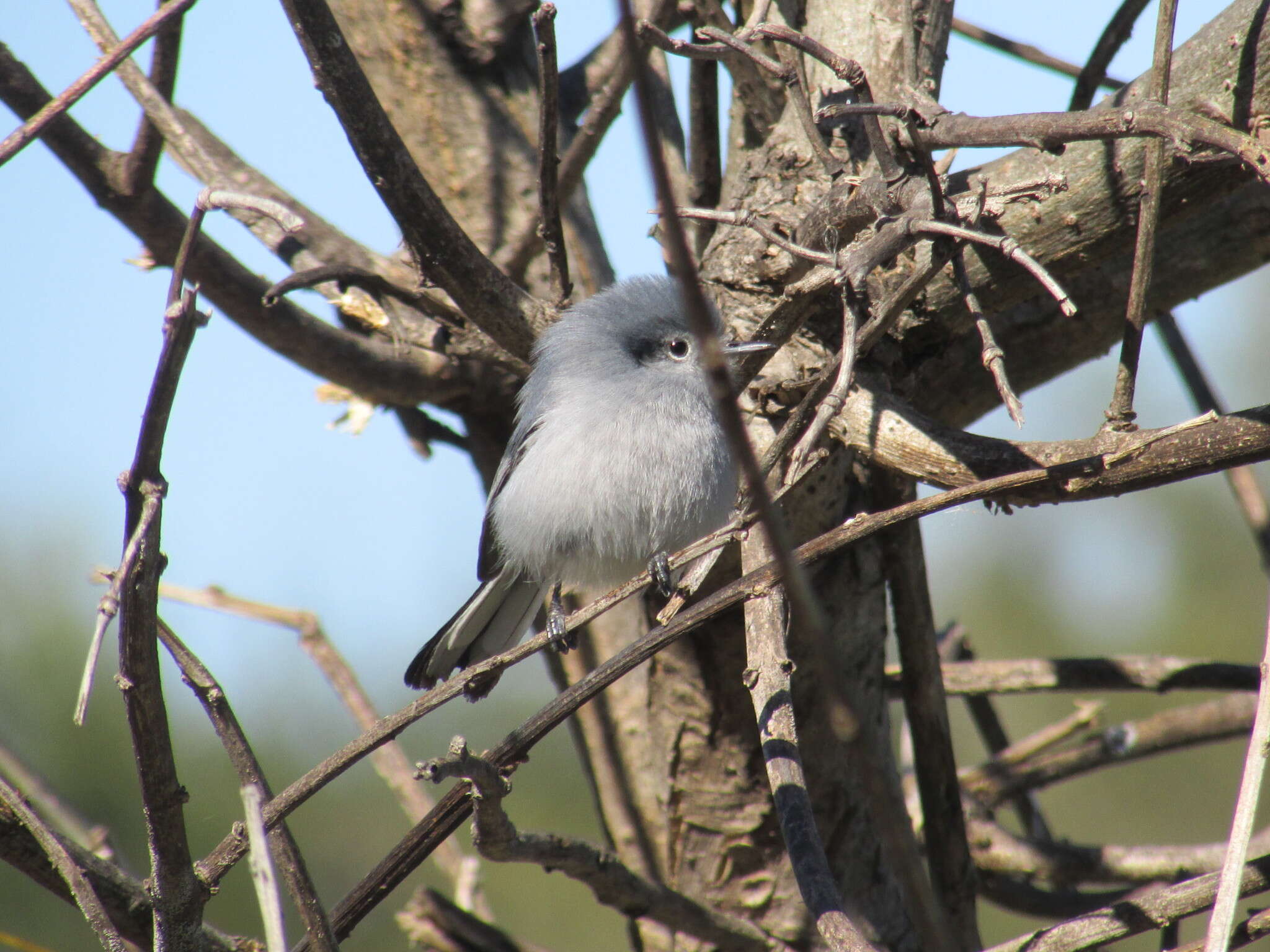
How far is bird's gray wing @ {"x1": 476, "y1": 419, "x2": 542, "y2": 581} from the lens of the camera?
2.83m

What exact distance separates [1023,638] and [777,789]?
30.8 feet

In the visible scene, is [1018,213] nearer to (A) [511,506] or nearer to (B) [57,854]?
(A) [511,506]

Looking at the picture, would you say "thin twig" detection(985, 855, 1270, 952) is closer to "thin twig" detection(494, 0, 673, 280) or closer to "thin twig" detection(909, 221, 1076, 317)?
"thin twig" detection(909, 221, 1076, 317)

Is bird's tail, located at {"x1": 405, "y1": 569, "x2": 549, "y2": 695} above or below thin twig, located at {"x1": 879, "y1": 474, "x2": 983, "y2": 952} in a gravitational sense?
above

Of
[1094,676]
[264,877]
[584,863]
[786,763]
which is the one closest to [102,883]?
[264,877]

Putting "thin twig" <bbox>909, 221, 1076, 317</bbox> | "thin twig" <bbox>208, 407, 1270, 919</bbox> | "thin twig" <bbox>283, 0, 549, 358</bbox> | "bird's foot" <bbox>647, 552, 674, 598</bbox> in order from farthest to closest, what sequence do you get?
1. "bird's foot" <bbox>647, 552, 674, 598</bbox>
2. "thin twig" <bbox>283, 0, 549, 358</bbox>
3. "thin twig" <bbox>208, 407, 1270, 919</bbox>
4. "thin twig" <bbox>909, 221, 1076, 317</bbox>

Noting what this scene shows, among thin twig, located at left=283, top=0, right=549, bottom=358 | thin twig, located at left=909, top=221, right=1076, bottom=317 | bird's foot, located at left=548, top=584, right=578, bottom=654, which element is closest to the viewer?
thin twig, located at left=909, top=221, right=1076, bottom=317

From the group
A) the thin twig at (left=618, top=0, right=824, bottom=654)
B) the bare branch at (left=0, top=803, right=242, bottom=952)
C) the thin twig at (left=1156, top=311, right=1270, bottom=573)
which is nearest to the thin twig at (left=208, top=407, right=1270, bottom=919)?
the bare branch at (left=0, top=803, right=242, bottom=952)

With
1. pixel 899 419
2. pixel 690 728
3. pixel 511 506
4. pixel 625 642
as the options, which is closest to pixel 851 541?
pixel 899 419

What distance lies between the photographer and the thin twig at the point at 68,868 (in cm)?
130

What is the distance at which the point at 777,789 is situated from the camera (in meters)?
1.36

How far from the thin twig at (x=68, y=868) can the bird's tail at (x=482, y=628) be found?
1.29m

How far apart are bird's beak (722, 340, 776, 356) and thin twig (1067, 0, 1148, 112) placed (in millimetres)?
1080

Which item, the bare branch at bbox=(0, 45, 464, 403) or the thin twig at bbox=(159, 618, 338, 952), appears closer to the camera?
the thin twig at bbox=(159, 618, 338, 952)
